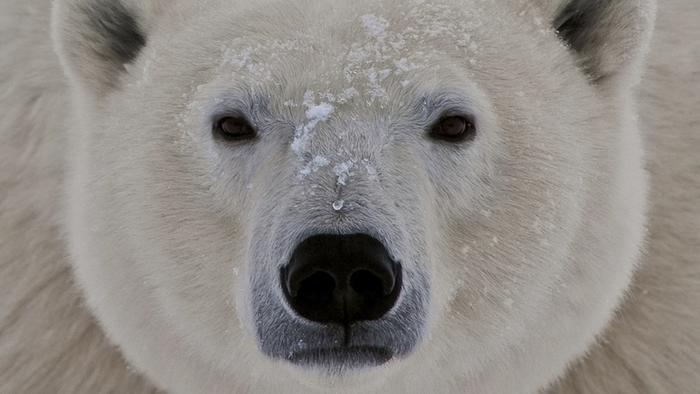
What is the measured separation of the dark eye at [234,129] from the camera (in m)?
2.77

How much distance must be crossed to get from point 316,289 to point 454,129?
0.69 m

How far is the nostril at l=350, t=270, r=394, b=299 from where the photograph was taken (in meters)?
2.34

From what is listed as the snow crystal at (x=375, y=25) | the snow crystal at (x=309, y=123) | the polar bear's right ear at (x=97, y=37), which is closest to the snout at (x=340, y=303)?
the snow crystal at (x=309, y=123)

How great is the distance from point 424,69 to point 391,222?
0.53m

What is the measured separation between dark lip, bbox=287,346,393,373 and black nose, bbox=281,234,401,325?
12 centimetres

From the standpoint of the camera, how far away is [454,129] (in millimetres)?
2779

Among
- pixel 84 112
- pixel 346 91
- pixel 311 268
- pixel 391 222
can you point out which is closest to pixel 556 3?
pixel 346 91

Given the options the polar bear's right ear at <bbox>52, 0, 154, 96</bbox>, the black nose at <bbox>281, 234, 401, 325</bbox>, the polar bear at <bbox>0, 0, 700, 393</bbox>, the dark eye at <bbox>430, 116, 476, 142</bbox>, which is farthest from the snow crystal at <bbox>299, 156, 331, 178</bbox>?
Answer: the polar bear's right ear at <bbox>52, 0, 154, 96</bbox>

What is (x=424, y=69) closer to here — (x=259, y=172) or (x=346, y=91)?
(x=346, y=91)

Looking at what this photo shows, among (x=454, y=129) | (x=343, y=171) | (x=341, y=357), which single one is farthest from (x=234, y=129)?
(x=341, y=357)

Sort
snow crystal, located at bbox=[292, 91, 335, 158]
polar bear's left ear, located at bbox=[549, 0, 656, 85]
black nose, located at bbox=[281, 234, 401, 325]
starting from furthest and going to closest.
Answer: polar bear's left ear, located at bbox=[549, 0, 656, 85] → snow crystal, located at bbox=[292, 91, 335, 158] → black nose, located at bbox=[281, 234, 401, 325]

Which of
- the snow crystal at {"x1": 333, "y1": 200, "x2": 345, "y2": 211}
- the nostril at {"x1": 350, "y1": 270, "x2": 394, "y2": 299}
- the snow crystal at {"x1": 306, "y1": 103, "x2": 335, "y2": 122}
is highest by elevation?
the snow crystal at {"x1": 306, "y1": 103, "x2": 335, "y2": 122}

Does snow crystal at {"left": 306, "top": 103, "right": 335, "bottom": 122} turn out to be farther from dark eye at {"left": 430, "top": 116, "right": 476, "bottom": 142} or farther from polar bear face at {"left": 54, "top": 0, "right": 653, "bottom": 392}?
dark eye at {"left": 430, "top": 116, "right": 476, "bottom": 142}

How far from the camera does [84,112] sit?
3.21 metres
